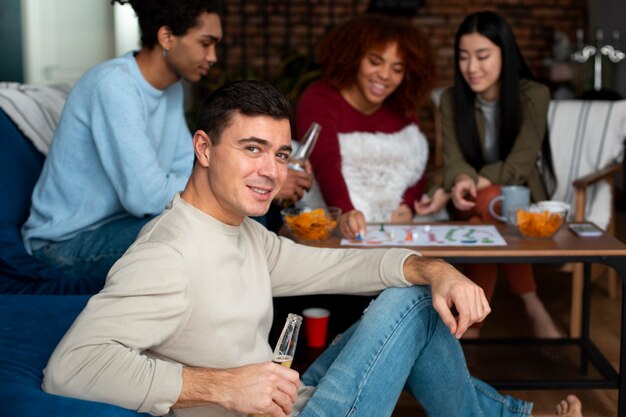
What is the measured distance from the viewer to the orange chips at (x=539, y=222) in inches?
83.4

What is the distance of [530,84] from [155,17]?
145cm

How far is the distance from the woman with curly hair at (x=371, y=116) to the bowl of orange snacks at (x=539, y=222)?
2.21 feet

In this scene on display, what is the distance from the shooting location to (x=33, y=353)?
1377 millimetres

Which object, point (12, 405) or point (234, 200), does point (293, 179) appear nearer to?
point (234, 200)

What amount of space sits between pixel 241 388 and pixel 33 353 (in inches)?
17.4

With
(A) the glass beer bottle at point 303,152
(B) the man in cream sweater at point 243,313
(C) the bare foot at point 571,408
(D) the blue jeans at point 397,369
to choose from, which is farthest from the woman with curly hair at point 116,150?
(C) the bare foot at point 571,408

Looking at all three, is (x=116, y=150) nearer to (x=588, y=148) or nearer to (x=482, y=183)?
(x=482, y=183)

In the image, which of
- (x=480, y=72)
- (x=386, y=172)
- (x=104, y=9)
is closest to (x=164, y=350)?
(x=386, y=172)

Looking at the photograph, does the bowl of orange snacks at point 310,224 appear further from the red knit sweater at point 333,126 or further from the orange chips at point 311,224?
the red knit sweater at point 333,126

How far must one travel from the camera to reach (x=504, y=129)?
2.93 meters

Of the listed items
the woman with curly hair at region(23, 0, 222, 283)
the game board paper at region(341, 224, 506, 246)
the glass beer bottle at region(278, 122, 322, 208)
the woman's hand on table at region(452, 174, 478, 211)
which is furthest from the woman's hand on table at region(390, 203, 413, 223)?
the woman with curly hair at region(23, 0, 222, 283)

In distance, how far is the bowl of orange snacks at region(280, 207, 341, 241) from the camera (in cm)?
213

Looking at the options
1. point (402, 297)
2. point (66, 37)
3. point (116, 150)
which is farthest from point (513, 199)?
point (66, 37)

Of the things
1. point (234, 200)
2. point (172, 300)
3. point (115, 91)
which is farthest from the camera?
point (115, 91)
